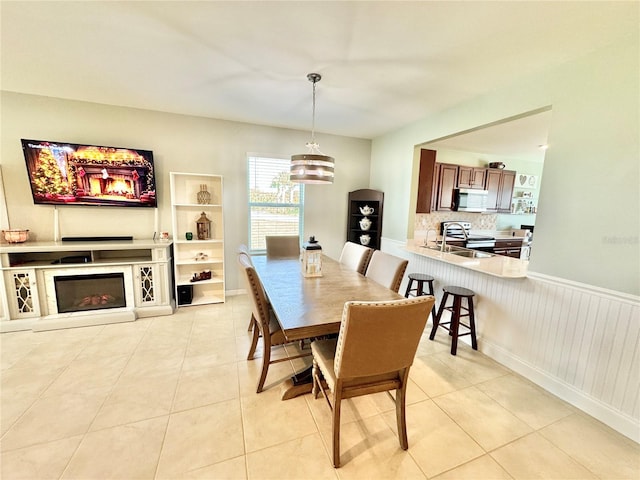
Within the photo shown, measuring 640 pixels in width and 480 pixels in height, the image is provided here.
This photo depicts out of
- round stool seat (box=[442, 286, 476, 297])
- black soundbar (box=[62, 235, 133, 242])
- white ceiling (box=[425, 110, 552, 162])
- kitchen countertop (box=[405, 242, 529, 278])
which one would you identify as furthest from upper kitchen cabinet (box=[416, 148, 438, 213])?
black soundbar (box=[62, 235, 133, 242])

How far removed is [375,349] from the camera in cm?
133

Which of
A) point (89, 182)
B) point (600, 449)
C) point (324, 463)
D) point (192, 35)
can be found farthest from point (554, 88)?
point (89, 182)

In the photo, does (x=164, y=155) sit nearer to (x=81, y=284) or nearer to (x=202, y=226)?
(x=202, y=226)

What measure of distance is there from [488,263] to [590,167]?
1.21 metres

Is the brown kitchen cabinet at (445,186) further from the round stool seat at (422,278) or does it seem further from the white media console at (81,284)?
the white media console at (81,284)

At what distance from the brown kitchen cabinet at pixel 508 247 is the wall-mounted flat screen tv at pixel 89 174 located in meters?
5.80

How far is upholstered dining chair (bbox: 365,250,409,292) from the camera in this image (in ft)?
7.06

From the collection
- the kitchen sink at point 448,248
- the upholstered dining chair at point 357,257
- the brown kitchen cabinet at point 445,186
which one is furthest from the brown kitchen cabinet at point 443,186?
the upholstered dining chair at point 357,257

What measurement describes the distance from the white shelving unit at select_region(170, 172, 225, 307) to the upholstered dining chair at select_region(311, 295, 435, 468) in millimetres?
2702

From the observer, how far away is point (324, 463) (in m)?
1.44

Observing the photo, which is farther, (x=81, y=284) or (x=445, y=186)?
(x=445, y=186)

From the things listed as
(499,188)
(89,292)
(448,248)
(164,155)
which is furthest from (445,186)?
(89,292)

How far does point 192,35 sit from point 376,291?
2.26 metres

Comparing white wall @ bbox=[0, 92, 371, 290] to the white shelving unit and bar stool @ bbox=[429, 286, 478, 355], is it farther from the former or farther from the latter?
bar stool @ bbox=[429, 286, 478, 355]
